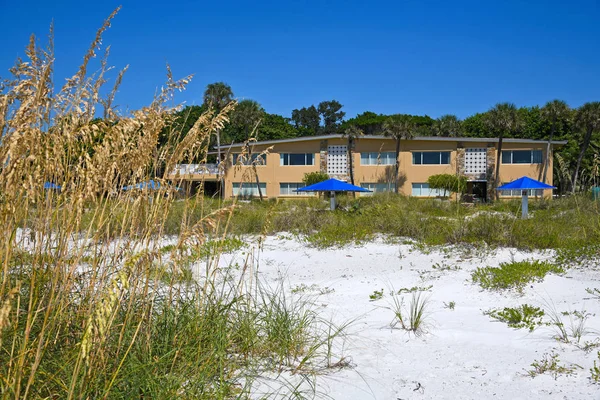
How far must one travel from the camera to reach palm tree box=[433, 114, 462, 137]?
150 ft

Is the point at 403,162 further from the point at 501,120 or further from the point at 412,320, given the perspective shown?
the point at 412,320

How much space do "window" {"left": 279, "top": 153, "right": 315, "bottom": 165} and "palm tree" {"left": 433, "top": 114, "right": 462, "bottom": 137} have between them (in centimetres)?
1497

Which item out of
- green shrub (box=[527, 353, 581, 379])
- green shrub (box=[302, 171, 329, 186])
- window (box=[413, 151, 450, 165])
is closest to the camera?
green shrub (box=[527, 353, 581, 379])

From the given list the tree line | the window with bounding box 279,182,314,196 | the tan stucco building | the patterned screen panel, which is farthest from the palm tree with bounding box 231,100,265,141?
the patterned screen panel

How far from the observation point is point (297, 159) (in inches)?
1505

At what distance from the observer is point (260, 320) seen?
13.7 ft

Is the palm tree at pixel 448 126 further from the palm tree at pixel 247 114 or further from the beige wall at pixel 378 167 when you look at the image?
the palm tree at pixel 247 114

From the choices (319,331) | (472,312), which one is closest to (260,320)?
(319,331)

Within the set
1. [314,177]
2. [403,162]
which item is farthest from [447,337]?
[403,162]

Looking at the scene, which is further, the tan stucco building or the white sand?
the tan stucco building

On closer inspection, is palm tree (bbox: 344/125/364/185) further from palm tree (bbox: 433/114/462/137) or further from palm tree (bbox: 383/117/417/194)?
palm tree (bbox: 433/114/462/137)

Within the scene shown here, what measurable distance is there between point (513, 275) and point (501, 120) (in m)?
30.3

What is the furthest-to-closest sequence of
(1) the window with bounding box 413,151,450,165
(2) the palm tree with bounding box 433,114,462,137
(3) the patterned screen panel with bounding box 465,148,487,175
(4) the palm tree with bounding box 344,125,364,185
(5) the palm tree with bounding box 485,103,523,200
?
1. (2) the palm tree with bounding box 433,114,462,137
2. (1) the window with bounding box 413,151,450,165
3. (4) the palm tree with bounding box 344,125,364,185
4. (3) the patterned screen panel with bounding box 465,148,487,175
5. (5) the palm tree with bounding box 485,103,523,200

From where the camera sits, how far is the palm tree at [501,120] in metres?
34.2
